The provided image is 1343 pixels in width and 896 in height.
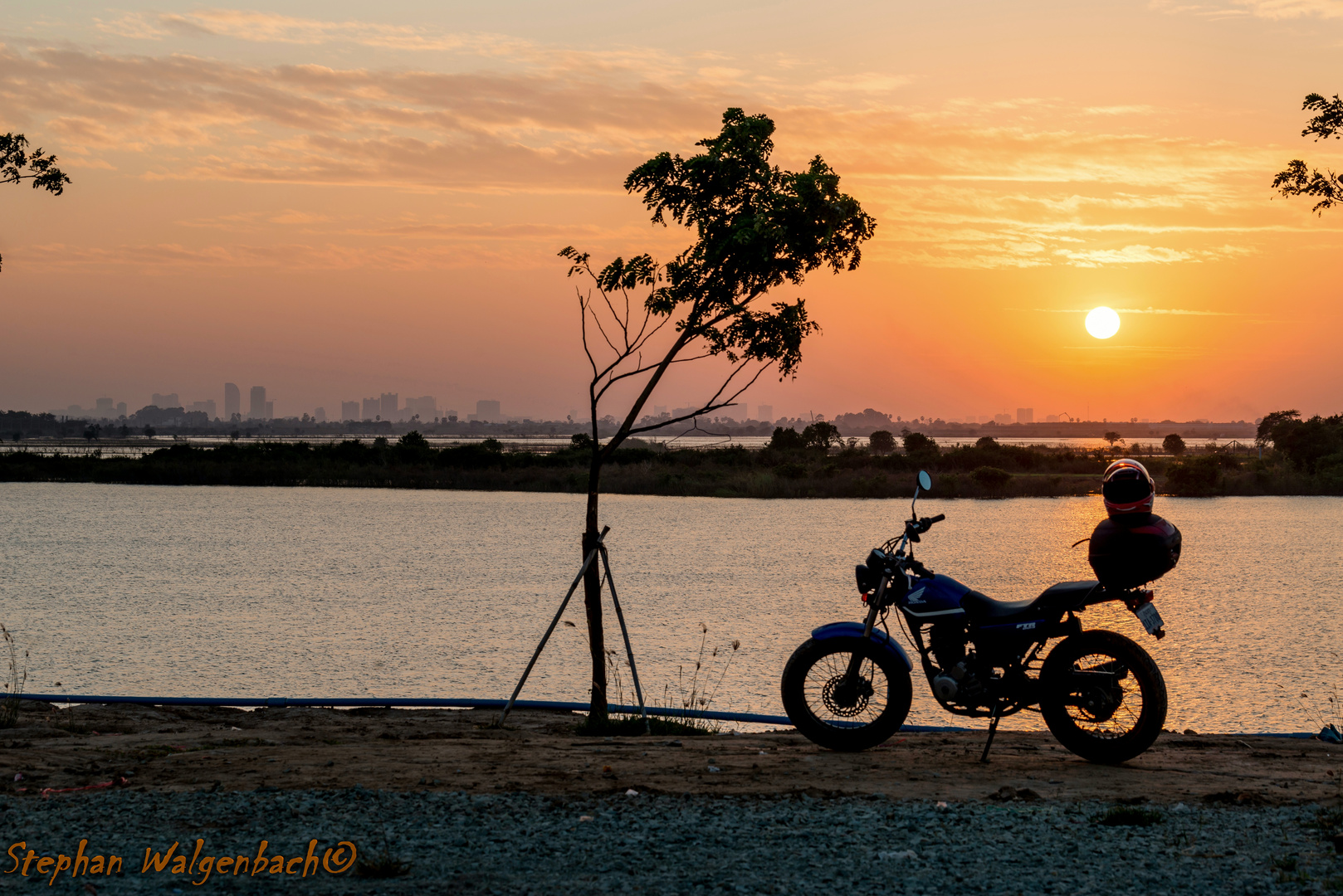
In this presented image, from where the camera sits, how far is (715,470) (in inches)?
3312

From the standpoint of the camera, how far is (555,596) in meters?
26.8

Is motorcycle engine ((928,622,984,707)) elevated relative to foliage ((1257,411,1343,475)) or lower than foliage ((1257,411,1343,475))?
lower

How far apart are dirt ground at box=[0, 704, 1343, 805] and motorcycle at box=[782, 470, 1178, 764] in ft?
0.89

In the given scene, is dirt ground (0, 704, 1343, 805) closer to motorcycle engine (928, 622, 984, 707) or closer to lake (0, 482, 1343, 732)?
motorcycle engine (928, 622, 984, 707)

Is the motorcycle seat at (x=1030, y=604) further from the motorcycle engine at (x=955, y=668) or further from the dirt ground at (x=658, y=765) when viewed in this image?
the dirt ground at (x=658, y=765)

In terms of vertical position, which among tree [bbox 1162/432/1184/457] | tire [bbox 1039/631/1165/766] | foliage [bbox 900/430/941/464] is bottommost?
tire [bbox 1039/631/1165/766]

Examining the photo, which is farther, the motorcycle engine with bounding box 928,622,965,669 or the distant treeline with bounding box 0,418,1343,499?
the distant treeline with bounding box 0,418,1343,499

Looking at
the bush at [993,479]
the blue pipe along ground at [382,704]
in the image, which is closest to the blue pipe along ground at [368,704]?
the blue pipe along ground at [382,704]

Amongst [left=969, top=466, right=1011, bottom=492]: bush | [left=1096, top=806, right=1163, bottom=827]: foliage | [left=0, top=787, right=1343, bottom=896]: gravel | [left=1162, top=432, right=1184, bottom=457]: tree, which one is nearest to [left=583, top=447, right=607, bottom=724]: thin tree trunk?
[left=0, top=787, right=1343, bottom=896]: gravel

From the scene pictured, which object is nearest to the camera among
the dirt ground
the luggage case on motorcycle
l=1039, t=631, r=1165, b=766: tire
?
the dirt ground

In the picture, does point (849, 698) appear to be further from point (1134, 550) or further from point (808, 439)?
point (808, 439)

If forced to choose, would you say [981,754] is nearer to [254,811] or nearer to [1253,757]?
[1253,757]

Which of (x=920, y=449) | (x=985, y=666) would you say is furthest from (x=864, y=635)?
(x=920, y=449)

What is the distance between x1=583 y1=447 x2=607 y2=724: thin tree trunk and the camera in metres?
11.2
